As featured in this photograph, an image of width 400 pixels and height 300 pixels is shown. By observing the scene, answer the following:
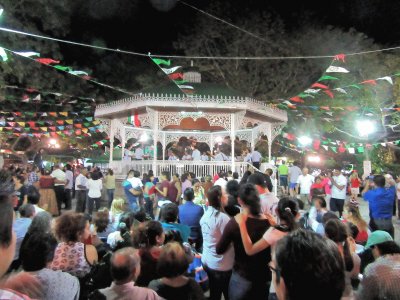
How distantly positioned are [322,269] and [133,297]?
1546 mm

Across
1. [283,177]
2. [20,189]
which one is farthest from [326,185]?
[20,189]

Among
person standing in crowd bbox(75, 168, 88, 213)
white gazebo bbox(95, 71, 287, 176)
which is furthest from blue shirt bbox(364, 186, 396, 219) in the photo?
person standing in crowd bbox(75, 168, 88, 213)

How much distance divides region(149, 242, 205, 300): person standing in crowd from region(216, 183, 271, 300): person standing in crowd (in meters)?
0.72

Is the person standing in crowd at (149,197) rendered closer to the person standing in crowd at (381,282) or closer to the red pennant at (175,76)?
the red pennant at (175,76)

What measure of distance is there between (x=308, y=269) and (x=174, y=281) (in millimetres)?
1410

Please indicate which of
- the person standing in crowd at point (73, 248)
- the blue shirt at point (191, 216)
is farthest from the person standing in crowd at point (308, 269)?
the blue shirt at point (191, 216)

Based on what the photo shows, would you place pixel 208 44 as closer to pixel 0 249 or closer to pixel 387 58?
pixel 387 58

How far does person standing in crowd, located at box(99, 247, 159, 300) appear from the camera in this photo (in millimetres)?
2482

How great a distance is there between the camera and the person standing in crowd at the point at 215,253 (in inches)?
150

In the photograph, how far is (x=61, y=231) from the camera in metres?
3.56

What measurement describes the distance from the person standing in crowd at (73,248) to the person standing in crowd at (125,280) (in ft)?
2.93

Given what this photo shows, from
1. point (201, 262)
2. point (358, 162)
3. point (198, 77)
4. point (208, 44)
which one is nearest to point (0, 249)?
point (201, 262)

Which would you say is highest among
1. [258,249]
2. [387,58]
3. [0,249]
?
[387,58]

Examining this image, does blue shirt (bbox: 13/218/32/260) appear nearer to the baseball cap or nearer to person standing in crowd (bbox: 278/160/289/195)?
the baseball cap
